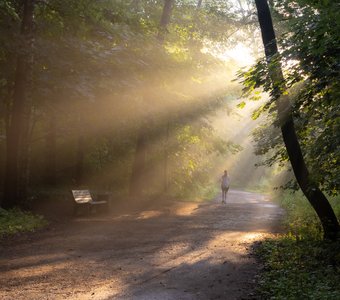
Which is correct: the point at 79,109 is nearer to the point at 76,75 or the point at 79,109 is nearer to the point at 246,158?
the point at 76,75

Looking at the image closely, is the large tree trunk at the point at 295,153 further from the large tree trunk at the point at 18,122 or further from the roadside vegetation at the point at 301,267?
the large tree trunk at the point at 18,122

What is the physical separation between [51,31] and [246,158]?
71686 mm

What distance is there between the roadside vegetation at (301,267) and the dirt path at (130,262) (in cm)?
41

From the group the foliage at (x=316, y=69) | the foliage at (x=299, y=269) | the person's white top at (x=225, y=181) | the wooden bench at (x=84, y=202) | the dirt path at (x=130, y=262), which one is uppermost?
the foliage at (x=316, y=69)

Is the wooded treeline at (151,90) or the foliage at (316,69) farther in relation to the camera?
the wooded treeline at (151,90)

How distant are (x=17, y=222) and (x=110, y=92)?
8.26 meters

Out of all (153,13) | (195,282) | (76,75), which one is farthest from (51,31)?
(195,282)

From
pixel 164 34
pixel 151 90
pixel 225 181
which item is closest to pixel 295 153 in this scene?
pixel 151 90

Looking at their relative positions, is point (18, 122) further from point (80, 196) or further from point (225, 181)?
point (225, 181)

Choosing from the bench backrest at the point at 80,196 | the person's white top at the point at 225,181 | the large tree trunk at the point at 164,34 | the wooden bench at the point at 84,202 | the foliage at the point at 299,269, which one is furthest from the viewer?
the person's white top at the point at 225,181

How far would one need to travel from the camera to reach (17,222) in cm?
1250

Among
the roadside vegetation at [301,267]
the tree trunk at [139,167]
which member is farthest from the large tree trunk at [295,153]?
the tree trunk at [139,167]

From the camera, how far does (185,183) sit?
29469mm

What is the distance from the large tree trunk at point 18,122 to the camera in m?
14.7
